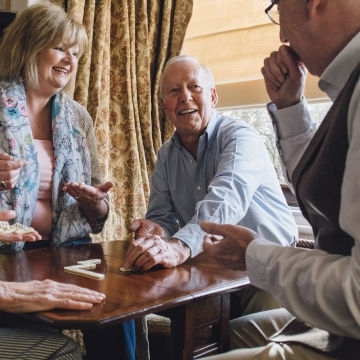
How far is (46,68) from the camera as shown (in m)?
2.20

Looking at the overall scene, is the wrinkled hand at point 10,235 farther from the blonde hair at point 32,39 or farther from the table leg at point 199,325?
the blonde hair at point 32,39

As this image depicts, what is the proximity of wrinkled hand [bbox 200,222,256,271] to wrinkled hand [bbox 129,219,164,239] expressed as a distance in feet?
2.56

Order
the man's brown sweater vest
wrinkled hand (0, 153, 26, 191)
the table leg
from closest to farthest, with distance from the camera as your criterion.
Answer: the man's brown sweater vest → the table leg → wrinkled hand (0, 153, 26, 191)

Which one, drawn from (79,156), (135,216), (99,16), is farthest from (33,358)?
(99,16)

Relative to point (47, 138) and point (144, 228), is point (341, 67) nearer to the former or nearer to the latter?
A: point (144, 228)

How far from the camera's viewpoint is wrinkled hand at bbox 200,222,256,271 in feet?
3.64

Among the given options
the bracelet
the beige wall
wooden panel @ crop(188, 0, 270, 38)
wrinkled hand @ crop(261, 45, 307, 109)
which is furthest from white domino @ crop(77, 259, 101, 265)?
wooden panel @ crop(188, 0, 270, 38)

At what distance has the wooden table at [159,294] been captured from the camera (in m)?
1.14

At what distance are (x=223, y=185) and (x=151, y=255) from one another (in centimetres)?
47

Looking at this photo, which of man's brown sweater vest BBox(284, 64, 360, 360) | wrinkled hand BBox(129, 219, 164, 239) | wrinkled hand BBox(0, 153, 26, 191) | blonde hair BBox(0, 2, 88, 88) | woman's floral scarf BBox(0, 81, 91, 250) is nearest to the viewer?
man's brown sweater vest BBox(284, 64, 360, 360)

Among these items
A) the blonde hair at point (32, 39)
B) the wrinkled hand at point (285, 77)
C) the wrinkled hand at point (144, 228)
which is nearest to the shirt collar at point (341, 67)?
the wrinkled hand at point (285, 77)

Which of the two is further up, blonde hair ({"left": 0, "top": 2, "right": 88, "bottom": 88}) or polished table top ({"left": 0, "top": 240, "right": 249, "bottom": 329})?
blonde hair ({"left": 0, "top": 2, "right": 88, "bottom": 88})

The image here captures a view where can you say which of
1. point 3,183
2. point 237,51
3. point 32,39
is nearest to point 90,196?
point 3,183

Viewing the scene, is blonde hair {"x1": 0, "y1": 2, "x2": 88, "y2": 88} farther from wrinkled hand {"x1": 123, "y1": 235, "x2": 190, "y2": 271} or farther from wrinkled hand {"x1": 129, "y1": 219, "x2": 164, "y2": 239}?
wrinkled hand {"x1": 123, "y1": 235, "x2": 190, "y2": 271}
